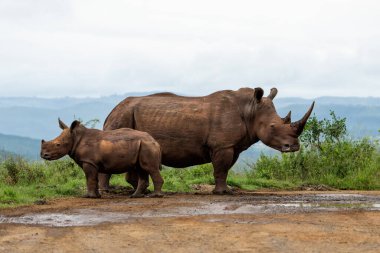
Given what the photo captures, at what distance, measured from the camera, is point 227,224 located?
8.72 meters

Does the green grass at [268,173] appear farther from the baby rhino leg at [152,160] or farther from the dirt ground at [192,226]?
the dirt ground at [192,226]

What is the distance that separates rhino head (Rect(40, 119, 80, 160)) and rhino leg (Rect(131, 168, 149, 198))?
118 cm

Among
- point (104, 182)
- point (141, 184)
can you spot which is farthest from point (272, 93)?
point (104, 182)

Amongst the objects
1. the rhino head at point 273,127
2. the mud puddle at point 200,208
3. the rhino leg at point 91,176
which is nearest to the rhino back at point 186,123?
the rhino head at point 273,127

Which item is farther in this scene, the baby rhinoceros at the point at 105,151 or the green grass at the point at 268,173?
the green grass at the point at 268,173

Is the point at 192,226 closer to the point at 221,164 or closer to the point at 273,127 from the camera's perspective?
the point at 221,164

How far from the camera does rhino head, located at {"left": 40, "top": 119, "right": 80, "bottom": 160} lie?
1228 cm

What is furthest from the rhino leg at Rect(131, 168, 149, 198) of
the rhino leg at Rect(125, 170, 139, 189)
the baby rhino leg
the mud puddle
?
the rhino leg at Rect(125, 170, 139, 189)

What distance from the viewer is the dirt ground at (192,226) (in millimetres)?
7480

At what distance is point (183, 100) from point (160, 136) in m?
0.83

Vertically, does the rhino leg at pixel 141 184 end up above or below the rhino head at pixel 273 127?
below

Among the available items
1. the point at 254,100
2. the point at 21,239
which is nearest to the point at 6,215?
the point at 21,239

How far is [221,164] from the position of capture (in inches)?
522

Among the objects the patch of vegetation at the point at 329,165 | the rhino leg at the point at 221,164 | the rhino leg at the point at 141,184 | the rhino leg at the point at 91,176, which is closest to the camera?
the rhino leg at the point at 91,176
